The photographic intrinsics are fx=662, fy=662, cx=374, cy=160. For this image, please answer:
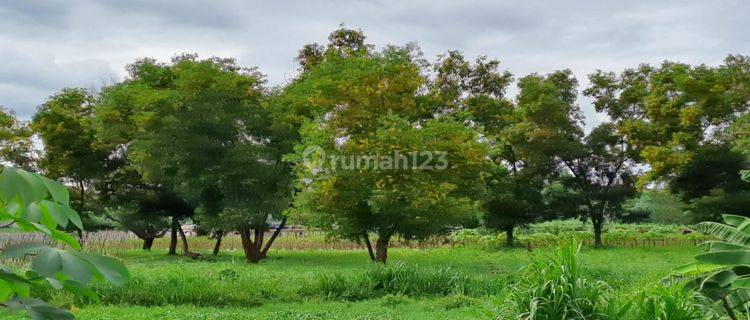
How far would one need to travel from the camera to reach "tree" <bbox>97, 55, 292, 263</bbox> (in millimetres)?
19484

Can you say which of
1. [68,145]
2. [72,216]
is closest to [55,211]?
[72,216]

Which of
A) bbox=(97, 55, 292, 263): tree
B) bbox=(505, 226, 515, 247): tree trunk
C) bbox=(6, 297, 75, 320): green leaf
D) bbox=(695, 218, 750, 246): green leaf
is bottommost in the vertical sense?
bbox=(505, 226, 515, 247): tree trunk

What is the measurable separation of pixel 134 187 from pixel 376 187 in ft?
39.8

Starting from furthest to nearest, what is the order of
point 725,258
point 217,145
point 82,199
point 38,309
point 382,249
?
1. point 82,199
2. point 217,145
3. point 382,249
4. point 725,258
5. point 38,309

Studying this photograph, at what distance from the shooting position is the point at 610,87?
28.4 metres

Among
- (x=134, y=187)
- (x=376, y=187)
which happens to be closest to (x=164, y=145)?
(x=134, y=187)

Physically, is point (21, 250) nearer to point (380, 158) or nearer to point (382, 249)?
point (380, 158)

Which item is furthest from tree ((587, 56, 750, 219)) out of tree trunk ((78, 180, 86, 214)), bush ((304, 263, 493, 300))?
tree trunk ((78, 180, 86, 214))

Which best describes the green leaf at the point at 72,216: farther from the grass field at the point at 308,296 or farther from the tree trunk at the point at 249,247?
the tree trunk at the point at 249,247

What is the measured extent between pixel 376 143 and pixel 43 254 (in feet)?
48.3

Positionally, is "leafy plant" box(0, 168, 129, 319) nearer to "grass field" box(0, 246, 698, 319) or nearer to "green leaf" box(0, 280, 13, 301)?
"green leaf" box(0, 280, 13, 301)

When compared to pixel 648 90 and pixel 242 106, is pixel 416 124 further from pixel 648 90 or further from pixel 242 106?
pixel 648 90

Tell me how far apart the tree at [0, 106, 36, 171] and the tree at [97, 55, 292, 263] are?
771 cm

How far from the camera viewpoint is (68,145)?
24078 millimetres
